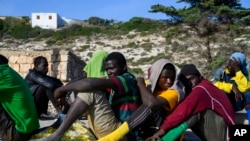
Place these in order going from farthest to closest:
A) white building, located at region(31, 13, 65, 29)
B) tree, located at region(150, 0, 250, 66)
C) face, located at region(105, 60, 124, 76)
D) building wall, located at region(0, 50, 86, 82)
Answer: white building, located at region(31, 13, 65, 29) < tree, located at region(150, 0, 250, 66) < building wall, located at region(0, 50, 86, 82) < face, located at region(105, 60, 124, 76)

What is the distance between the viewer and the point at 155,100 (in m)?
3.55

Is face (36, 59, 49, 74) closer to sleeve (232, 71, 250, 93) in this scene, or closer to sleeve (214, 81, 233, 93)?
sleeve (214, 81, 233, 93)

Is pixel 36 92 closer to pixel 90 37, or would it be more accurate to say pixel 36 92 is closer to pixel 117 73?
pixel 117 73

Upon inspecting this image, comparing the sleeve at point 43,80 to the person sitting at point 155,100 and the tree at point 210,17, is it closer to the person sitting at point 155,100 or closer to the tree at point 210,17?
the person sitting at point 155,100

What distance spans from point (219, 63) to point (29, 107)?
1864cm

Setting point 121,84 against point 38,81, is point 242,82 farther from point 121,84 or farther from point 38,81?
point 38,81

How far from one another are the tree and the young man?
20403 mm

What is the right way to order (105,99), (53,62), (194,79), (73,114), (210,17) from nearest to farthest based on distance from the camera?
(73,114) < (105,99) < (194,79) < (53,62) < (210,17)

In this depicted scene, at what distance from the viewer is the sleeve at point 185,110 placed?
11.6 ft

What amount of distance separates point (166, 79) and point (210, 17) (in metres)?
21.1

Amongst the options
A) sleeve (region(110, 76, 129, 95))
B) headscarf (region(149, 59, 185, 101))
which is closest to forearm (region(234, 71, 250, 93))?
headscarf (region(149, 59, 185, 101))

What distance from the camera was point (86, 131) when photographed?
396 cm

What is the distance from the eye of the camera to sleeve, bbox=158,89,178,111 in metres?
3.67

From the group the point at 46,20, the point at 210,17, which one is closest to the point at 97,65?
the point at 210,17
